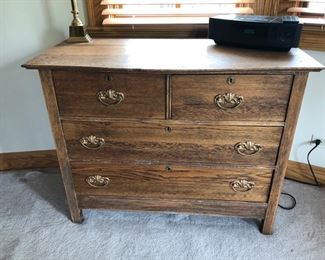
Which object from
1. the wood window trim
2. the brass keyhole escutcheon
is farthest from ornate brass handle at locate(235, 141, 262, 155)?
the wood window trim

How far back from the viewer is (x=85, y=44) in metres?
1.37

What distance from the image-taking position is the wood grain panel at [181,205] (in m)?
1.36

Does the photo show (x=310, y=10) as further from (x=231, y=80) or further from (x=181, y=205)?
(x=181, y=205)

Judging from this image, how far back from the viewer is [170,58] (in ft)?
3.77

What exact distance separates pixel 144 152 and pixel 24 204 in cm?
86

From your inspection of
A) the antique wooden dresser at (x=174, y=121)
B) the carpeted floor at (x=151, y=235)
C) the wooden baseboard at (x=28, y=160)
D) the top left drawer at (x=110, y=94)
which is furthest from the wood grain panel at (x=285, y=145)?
the wooden baseboard at (x=28, y=160)

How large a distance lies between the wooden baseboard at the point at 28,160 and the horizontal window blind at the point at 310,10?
1608 mm

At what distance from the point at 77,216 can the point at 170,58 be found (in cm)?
92

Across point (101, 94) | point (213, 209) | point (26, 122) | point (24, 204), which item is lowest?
point (24, 204)

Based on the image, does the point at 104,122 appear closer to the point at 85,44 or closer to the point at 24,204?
the point at 85,44

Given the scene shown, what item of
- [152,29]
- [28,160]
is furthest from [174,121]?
[28,160]

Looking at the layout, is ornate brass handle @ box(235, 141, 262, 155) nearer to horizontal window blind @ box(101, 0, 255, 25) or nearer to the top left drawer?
the top left drawer

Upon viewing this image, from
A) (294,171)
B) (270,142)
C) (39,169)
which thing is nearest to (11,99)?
(39,169)

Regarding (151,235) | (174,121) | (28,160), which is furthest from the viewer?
(28,160)
